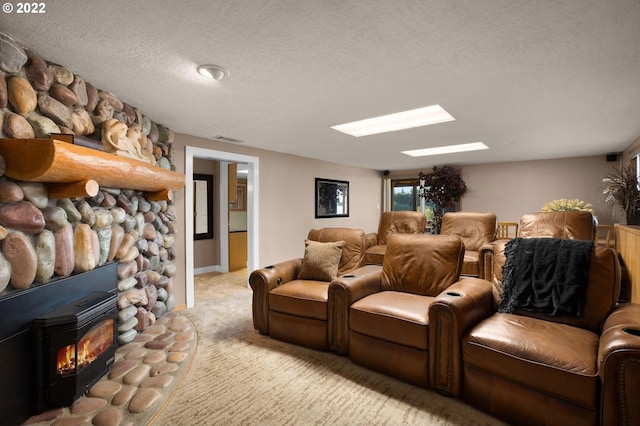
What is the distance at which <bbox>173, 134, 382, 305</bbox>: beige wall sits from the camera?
149 inches

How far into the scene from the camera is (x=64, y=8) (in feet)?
4.71

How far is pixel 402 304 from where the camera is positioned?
2.40 m

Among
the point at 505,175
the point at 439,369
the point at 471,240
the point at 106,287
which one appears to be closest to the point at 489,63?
the point at 439,369

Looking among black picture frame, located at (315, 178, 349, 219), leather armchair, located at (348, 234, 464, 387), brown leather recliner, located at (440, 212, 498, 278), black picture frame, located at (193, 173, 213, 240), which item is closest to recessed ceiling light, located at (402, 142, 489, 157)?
brown leather recliner, located at (440, 212, 498, 278)

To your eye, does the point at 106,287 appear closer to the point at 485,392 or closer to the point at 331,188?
the point at 485,392

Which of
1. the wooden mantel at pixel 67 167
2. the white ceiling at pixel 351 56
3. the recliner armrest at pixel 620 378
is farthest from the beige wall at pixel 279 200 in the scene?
the recliner armrest at pixel 620 378

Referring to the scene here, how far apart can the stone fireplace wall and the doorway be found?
45 centimetres

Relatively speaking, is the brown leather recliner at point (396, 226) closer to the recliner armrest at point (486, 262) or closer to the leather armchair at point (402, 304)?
the leather armchair at point (402, 304)

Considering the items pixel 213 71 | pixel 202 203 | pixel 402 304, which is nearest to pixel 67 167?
pixel 213 71

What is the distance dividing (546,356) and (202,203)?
5510 millimetres

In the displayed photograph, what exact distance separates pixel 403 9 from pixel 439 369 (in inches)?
83.9

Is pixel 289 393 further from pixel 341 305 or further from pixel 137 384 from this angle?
pixel 137 384

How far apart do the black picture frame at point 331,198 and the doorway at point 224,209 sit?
154 cm

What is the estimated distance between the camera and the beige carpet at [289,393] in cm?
183
